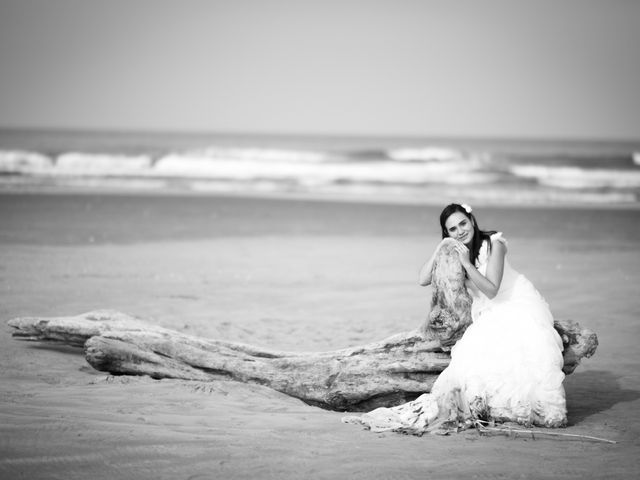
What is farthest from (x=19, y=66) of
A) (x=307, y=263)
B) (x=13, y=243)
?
(x=307, y=263)

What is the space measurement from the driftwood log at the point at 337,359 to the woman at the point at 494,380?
0.19m

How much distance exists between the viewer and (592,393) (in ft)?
18.7

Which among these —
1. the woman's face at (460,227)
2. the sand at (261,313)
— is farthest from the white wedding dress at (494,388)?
the woman's face at (460,227)

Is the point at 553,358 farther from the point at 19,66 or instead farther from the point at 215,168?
the point at 19,66

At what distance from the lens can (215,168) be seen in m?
32.7

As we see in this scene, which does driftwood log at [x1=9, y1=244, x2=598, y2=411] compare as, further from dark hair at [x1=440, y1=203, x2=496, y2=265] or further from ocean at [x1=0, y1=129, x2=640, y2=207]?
ocean at [x1=0, y1=129, x2=640, y2=207]

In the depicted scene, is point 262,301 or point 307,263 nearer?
point 262,301

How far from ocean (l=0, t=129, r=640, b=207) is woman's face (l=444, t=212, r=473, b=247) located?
15.8 metres

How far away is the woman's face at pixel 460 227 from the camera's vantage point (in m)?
5.38

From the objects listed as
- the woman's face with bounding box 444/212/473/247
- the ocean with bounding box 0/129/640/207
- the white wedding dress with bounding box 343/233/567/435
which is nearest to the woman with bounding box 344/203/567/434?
the white wedding dress with bounding box 343/233/567/435

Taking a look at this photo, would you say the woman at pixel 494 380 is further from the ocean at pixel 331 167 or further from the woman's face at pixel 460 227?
the ocean at pixel 331 167

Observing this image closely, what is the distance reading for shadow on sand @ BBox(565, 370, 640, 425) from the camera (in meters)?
5.23

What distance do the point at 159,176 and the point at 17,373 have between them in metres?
23.7

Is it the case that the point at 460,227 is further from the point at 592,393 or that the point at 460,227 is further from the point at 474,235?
the point at 592,393
